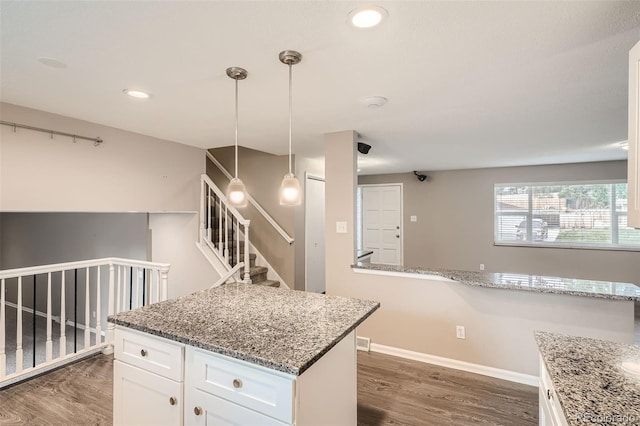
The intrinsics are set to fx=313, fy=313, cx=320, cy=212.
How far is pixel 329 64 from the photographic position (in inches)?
70.5

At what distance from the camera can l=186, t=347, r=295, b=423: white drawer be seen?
1.20m

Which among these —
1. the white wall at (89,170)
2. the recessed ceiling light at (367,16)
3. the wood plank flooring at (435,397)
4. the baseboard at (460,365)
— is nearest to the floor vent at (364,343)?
the baseboard at (460,365)

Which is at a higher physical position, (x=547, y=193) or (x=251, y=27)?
(x=251, y=27)

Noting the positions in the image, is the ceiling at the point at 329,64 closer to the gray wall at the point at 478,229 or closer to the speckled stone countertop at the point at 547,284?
the speckled stone countertop at the point at 547,284

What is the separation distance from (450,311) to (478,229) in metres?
3.65

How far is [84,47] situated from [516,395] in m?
3.65

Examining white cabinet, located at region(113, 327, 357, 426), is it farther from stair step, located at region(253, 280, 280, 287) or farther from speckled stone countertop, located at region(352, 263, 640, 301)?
stair step, located at region(253, 280, 280, 287)

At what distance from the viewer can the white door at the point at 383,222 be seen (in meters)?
6.76

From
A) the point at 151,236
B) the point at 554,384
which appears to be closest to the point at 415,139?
the point at 554,384

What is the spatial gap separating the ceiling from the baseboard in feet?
7.20

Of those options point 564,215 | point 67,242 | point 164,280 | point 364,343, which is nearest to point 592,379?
point 364,343

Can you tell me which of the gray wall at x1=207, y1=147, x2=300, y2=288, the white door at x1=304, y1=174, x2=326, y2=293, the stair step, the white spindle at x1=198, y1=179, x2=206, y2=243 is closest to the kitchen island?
the white spindle at x1=198, y1=179, x2=206, y2=243

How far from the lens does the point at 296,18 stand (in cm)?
137

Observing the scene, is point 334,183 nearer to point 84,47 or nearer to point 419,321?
point 419,321
